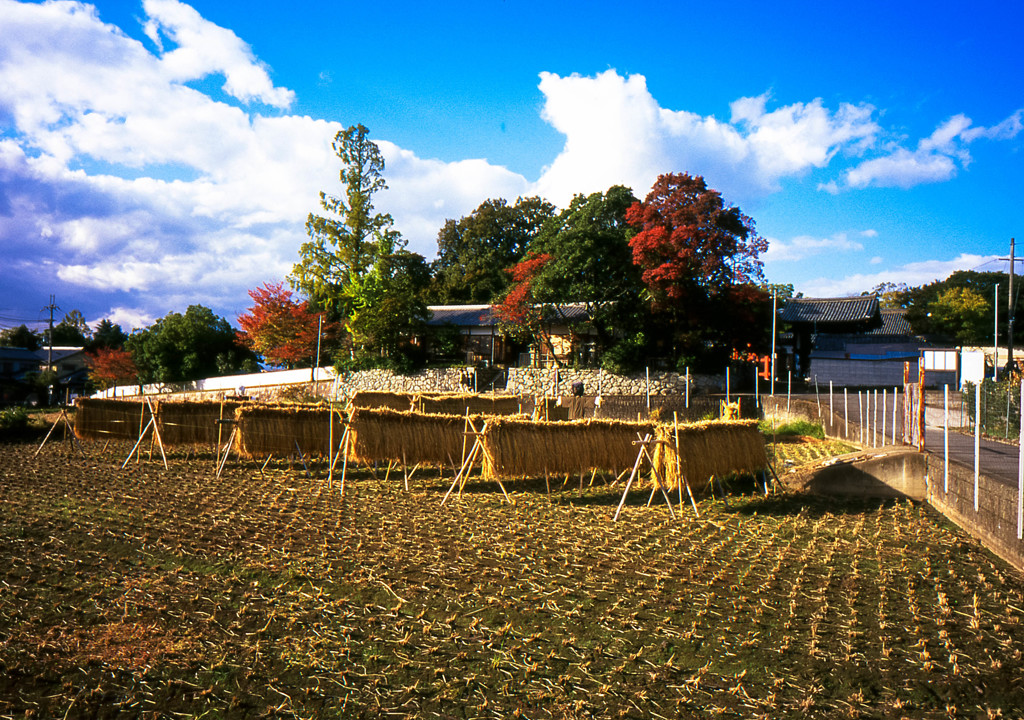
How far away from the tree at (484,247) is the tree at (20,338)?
49027 mm

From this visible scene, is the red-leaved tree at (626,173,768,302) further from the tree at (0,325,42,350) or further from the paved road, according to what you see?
the tree at (0,325,42,350)

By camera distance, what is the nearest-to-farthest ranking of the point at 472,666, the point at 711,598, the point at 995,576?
the point at 472,666
the point at 711,598
the point at 995,576

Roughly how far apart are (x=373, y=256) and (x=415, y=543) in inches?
1154

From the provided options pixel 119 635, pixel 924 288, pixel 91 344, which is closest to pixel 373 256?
pixel 119 635

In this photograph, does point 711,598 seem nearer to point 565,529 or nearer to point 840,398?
point 565,529

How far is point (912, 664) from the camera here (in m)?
4.98

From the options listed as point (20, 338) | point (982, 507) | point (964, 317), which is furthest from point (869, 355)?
point (20, 338)

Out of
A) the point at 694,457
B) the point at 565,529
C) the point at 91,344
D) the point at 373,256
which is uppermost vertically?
the point at 373,256

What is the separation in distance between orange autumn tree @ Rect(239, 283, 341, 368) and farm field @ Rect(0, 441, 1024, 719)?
90.5 ft

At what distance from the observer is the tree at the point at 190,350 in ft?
134

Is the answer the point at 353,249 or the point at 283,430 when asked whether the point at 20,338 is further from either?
the point at 283,430

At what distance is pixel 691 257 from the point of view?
2503 cm

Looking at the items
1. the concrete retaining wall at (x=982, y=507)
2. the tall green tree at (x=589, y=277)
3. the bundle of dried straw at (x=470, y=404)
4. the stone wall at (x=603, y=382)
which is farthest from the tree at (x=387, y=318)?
the concrete retaining wall at (x=982, y=507)

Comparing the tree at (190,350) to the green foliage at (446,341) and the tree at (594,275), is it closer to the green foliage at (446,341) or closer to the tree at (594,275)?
the green foliage at (446,341)
